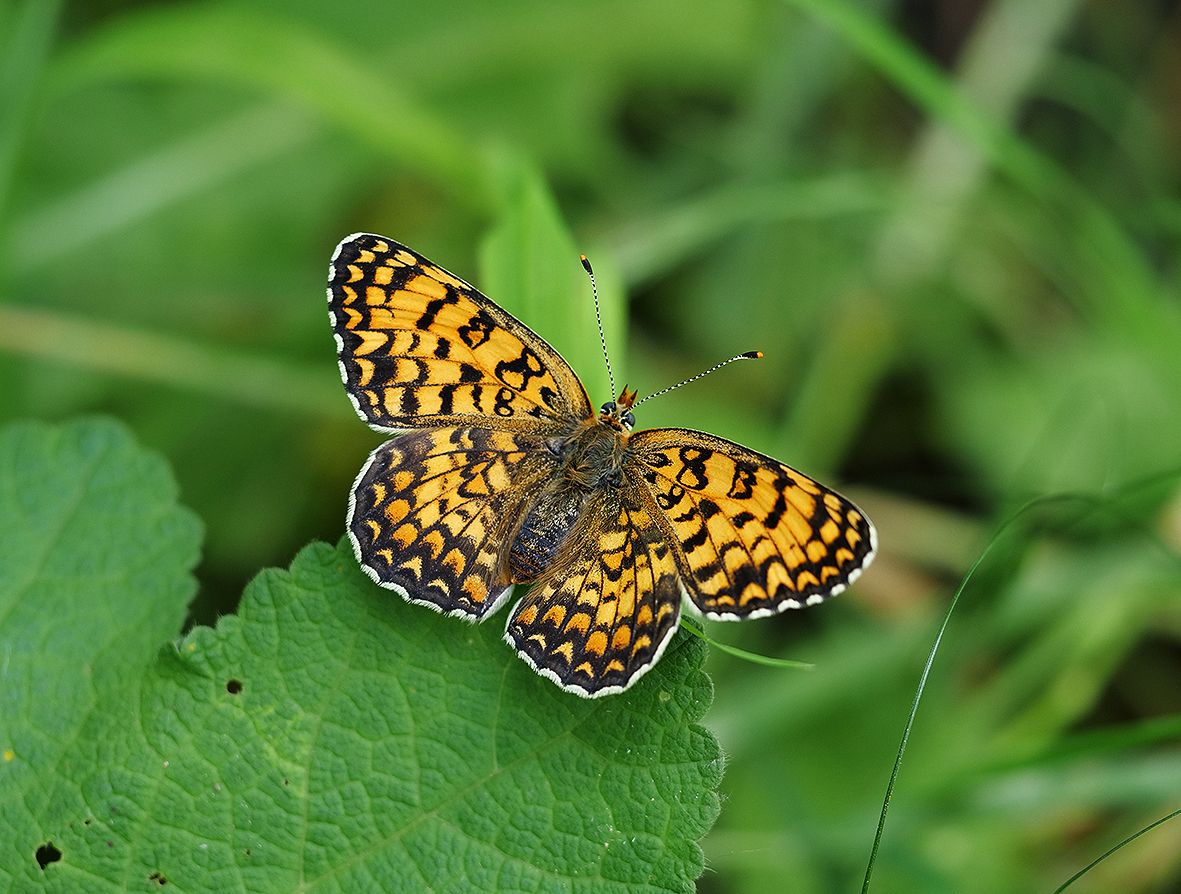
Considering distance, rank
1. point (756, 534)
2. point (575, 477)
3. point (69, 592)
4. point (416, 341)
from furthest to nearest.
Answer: point (575, 477) < point (416, 341) < point (756, 534) < point (69, 592)

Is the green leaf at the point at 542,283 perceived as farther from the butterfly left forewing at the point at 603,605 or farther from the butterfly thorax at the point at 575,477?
the butterfly left forewing at the point at 603,605

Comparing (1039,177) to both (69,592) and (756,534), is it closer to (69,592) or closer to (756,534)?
(756,534)

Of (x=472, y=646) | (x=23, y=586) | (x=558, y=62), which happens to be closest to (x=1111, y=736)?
(x=472, y=646)

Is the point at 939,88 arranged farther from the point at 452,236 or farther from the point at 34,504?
the point at 34,504

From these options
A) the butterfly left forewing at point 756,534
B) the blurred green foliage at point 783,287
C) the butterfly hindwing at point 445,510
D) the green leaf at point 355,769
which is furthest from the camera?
the blurred green foliage at point 783,287

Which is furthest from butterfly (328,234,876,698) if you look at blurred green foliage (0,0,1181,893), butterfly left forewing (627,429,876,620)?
blurred green foliage (0,0,1181,893)

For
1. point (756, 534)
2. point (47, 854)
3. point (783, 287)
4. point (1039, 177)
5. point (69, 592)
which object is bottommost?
point (47, 854)

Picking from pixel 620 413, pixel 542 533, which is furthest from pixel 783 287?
pixel 542 533

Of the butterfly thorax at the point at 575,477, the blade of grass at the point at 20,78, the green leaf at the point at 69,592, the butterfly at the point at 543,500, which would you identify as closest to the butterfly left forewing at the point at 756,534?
the butterfly at the point at 543,500
